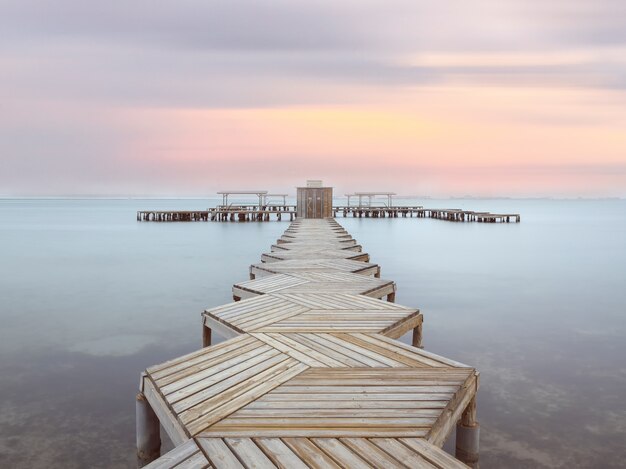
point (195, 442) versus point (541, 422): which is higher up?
point (195, 442)

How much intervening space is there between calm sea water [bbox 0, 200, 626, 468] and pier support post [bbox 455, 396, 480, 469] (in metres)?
0.78

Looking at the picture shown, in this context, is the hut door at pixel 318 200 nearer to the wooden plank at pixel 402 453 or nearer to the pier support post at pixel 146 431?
the pier support post at pixel 146 431

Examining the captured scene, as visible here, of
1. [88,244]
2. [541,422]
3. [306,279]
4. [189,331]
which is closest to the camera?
[541,422]

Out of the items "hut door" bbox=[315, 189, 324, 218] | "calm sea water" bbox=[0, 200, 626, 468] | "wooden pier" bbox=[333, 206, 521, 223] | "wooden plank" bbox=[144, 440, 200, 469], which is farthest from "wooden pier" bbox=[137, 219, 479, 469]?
"wooden pier" bbox=[333, 206, 521, 223]

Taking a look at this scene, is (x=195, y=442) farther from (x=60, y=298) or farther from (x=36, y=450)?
(x=60, y=298)

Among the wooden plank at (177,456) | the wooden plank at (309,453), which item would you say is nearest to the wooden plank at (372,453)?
the wooden plank at (309,453)

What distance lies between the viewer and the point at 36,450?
14.5ft

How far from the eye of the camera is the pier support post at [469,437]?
144 inches

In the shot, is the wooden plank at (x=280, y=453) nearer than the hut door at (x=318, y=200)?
Yes

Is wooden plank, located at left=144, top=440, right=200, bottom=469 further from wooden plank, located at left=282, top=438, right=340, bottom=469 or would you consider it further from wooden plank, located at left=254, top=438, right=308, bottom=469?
wooden plank, located at left=282, top=438, right=340, bottom=469

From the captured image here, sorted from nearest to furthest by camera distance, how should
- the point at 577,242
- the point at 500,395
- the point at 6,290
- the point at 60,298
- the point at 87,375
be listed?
the point at 500,395
the point at 87,375
the point at 60,298
the point at 6,290
the point at 577,242

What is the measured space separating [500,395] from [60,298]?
1019cm

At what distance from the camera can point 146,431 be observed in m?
3.65

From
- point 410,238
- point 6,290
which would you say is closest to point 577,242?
point 410,238
